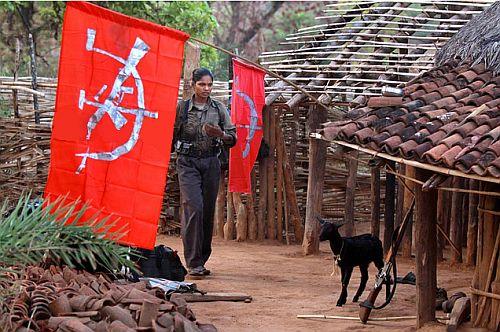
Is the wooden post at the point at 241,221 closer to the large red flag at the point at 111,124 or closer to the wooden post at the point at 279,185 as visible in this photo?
the wooden post at the point at 279,185

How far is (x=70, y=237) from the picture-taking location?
6.53m

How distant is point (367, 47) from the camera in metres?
12.7

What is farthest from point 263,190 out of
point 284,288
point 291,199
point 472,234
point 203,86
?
point 203,86

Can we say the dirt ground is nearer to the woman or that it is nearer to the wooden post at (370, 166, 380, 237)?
the wooden post at (370, 166, 380, 237)

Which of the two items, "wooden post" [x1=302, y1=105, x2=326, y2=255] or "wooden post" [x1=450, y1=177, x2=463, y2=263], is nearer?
"wooden post" [x1=450, y1=177, x2=463, y2=263]

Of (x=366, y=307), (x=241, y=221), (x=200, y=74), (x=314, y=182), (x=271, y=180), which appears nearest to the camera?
(x=366, y=307)

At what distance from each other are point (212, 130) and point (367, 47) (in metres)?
3.76

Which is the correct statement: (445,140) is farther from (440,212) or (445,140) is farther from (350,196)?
(350,196)

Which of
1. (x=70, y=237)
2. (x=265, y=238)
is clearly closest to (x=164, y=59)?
(x=70, y=237)

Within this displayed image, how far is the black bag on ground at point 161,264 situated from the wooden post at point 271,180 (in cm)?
425

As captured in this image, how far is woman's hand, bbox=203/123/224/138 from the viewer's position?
31.5 feet

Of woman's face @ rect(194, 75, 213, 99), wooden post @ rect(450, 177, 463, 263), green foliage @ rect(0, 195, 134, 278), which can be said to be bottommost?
green foliage @ rect(0, 195, 134, 278)

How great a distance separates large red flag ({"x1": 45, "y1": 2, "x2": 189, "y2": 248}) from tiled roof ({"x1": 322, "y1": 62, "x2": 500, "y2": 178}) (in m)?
1.40

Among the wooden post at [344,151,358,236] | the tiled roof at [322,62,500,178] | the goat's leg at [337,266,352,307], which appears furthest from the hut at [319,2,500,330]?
the wooden post at [344,151,358,236]
